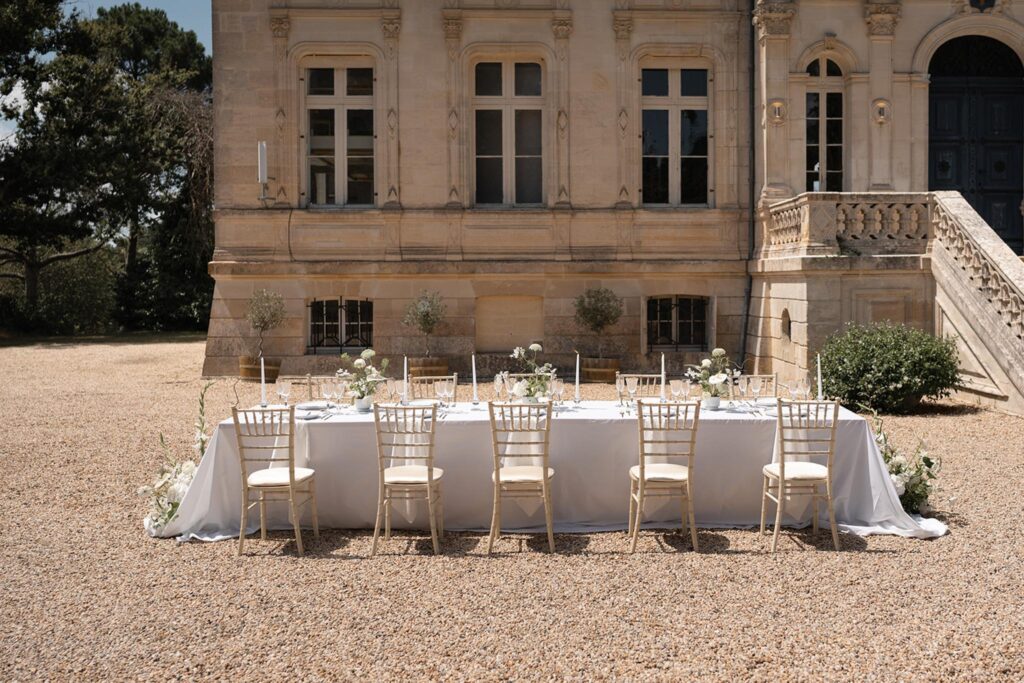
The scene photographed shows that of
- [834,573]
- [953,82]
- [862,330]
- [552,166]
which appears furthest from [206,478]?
[953,82]

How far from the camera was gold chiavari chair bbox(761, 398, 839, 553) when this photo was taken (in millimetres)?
6230

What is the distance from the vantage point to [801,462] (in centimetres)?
659

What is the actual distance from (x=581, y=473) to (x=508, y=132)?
9.44m

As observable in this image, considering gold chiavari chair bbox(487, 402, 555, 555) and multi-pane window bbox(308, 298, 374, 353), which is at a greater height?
multi-pane window bbox(308, 298, 374, 353)

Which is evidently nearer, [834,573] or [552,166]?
[834,573]

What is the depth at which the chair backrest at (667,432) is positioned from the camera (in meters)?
6.25

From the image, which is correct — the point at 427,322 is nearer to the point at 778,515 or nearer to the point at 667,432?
the point at 667,432

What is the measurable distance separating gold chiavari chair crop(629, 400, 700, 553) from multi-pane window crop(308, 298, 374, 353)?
9.24 meters

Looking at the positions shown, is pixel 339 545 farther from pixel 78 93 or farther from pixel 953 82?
pixel 78 93

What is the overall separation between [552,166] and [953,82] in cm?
640

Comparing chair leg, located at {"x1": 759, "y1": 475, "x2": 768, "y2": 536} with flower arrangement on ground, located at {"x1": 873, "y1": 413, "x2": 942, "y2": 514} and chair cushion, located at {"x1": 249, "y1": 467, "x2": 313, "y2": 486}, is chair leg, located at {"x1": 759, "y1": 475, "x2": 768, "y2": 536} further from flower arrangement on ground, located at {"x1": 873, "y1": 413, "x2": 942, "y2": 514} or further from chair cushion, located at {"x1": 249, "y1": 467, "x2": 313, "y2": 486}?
chair cushion, located at {"x1": 249, "y1": 467, "x2": 313, "y2": 486}

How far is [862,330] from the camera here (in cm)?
1184

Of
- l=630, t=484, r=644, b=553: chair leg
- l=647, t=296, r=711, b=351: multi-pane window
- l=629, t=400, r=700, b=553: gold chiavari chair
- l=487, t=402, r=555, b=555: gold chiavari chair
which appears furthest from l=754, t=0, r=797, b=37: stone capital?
l=630, t=484, r=644, b=553: chair leg

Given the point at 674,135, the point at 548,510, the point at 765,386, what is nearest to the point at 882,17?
the point at 674,135
